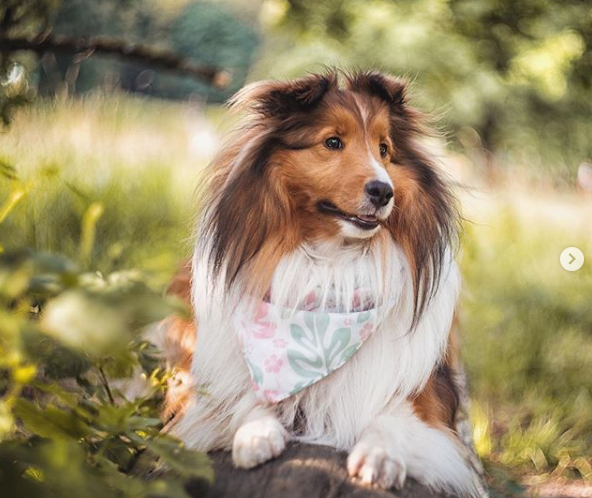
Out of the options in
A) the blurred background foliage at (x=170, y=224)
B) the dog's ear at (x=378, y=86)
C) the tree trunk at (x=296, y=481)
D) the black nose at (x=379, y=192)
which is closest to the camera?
the blurred background foliage at (x=170, y=224)

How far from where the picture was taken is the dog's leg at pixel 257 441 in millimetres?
2156

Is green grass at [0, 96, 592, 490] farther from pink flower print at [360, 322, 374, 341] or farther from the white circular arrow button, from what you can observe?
pink flower print at [360, 322, 374, 341]

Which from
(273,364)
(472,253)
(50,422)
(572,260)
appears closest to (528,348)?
(472,253)

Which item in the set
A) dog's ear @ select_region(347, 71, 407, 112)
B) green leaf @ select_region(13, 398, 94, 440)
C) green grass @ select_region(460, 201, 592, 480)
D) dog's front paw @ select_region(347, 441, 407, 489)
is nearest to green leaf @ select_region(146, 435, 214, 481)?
green leaf @ select_region(13, 398, 94, 440)

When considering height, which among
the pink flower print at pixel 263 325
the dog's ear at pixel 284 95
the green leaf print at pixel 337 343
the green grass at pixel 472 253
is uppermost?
the dog's ear at pixel 284 95

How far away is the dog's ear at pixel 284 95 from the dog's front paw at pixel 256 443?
112cm

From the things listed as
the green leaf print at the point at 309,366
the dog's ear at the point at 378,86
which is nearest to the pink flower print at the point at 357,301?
the green leaf print at the point at 309,366

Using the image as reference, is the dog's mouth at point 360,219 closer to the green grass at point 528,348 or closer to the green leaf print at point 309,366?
the green leaf print at point 309,366

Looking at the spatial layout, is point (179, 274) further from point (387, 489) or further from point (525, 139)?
point (525, 139)

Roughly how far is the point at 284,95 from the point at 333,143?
0.26 m

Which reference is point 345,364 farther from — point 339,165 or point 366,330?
point 339,165

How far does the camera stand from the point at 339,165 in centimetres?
255

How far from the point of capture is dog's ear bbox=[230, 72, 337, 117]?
8.64ft

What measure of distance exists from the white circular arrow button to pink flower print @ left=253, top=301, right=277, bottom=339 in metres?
4.50
